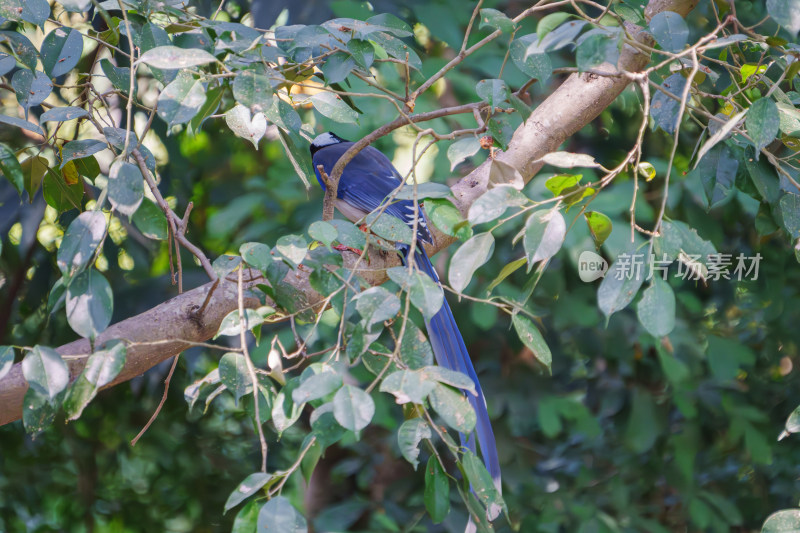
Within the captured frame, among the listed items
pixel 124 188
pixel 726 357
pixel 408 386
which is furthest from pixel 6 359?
pixel 726 357

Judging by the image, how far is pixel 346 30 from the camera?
102 cm

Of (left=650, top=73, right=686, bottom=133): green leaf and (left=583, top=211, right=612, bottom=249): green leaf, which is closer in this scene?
(left=583, top=211, right=612, bottom=249): green leaf

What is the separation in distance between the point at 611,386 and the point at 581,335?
13.9 inches

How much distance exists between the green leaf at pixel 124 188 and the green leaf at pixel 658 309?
1.78 feet

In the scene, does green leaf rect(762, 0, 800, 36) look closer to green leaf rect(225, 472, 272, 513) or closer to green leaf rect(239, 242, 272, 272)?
green leaf rect(239, 242, 272, 272)

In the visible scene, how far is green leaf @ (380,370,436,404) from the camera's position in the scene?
0.70 meters

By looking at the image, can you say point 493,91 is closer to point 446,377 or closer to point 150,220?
point 446,377

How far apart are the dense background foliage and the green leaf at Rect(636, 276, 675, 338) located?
1.23m

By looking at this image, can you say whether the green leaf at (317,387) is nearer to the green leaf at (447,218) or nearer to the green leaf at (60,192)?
the green leaf at (447,218)

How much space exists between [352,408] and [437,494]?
0.22 meters

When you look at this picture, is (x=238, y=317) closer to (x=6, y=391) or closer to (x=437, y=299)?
(x=437, y=299)

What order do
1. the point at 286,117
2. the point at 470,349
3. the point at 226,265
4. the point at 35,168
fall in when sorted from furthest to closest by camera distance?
1. the point at 470,349
2. the point at 35,168
3. the point at 286,117
4. the point at 226,265

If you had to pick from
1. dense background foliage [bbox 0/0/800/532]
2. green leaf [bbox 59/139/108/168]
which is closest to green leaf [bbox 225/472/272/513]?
green leaf [bbox 59/139/108/168]

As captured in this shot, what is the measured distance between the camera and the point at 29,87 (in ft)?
3.59
